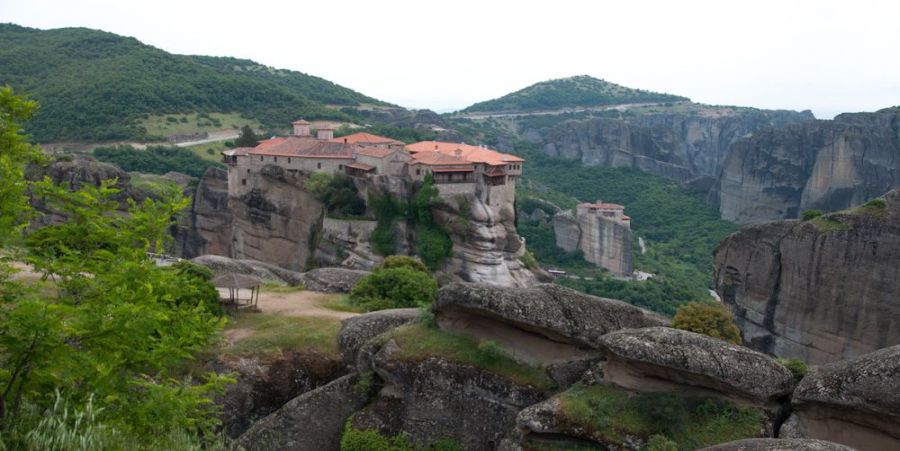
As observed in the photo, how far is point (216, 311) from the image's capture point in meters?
24.2

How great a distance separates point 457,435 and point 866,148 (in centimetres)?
8177

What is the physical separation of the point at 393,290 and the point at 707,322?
12.1 meters

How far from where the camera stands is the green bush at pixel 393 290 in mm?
28511

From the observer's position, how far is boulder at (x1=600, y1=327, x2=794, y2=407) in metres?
16.1

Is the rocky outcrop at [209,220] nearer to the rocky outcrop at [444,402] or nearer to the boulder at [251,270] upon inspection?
the boulder at [251,270]

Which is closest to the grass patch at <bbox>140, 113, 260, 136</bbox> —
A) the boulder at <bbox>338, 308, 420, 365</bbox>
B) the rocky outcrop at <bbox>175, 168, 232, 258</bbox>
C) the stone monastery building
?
the rocky outcrop at <bbox>175, 168, 232, 258</bbox>

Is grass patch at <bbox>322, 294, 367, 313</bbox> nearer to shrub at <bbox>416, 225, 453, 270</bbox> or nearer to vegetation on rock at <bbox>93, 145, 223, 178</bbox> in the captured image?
shrub at <bbox>416, 225, 453, 270</bbox>

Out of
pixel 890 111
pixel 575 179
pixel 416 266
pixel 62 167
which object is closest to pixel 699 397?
pixel 416 266

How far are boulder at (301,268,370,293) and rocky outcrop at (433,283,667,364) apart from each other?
12.2m

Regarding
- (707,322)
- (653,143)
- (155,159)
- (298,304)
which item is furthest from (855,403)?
(653,143)

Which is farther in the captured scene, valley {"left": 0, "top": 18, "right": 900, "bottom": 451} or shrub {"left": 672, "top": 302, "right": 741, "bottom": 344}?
shrub {"left": 672, "top": 302, "right": 741, "bottom": 344}

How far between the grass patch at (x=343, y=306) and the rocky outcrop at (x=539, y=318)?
7757 mm

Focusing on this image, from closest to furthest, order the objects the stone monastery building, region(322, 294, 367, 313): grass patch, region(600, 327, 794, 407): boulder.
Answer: region(600, 327, 794, 407): boulder < region(322, 294, 367, 313): grass patch < the stone monastery building

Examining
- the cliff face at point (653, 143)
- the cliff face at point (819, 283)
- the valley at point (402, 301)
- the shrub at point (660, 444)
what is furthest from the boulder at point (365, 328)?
the cliff face at point (653, 143)
